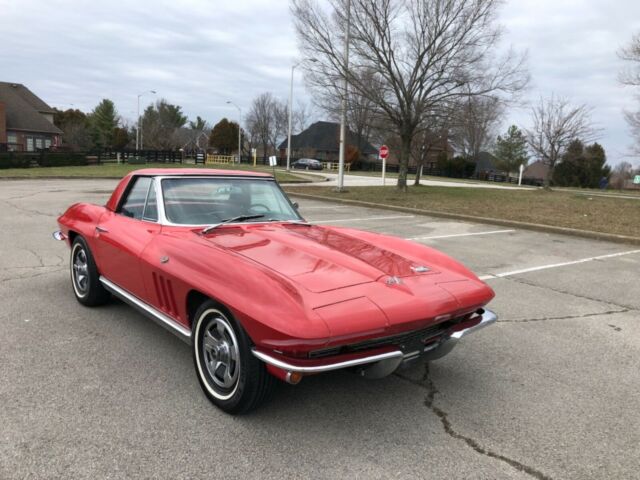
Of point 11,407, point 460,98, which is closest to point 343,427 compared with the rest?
point 11,407

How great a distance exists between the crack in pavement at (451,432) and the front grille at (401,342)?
0.47 metres

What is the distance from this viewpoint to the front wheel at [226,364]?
2.70 m

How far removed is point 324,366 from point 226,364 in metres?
0.74

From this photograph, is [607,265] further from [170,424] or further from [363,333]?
[170,424]

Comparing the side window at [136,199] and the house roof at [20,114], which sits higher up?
the house roof at [20,114]

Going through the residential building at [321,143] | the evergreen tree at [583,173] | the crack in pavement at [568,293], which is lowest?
the crack in pavement at [568,293]

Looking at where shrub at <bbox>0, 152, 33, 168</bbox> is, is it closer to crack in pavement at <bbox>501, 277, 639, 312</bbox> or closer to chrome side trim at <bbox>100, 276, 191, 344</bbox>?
chrome side trim at <bbox>100, 276, 191, 344</bbox>

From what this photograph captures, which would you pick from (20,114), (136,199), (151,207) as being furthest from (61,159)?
(151,207)

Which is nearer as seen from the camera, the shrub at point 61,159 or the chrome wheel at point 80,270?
the chrome wheel at point 80,270

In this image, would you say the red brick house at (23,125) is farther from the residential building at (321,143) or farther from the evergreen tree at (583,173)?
the evergreen tree at (583,173)

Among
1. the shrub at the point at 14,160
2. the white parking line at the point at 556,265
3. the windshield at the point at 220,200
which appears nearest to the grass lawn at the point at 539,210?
the white parking line at the point at 556,265

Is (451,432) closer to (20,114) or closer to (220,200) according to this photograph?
(220,200)

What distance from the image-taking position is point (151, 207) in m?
4.11

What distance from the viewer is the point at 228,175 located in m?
4.49
